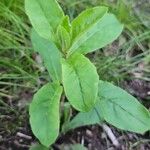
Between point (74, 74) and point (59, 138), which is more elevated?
point (74, 74)

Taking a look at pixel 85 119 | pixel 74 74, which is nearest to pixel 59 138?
pixel 85 119

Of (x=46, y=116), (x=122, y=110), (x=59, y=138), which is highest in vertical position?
(x=46, y=116)

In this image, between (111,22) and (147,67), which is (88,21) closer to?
(111,22)

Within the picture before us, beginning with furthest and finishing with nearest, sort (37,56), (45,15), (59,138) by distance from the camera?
(37,56) < (59,138) < (45,15)

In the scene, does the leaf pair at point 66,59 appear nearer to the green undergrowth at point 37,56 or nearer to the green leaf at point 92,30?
the green leaf at point 92,30

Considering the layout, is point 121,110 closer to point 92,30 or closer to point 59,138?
point 92,30

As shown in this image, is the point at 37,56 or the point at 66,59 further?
the point at 37,56

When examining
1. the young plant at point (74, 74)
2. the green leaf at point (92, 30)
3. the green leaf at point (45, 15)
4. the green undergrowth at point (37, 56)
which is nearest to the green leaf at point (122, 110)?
the young plant at point (74, 74)

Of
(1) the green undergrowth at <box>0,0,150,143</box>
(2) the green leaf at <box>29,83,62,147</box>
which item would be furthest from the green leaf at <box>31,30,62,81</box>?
(1) the green undergrowth at <box>0,0,150,143</box>

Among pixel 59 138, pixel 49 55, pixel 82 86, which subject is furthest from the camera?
pixel 59 138
